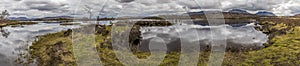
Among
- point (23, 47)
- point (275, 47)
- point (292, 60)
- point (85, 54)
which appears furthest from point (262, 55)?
point (23, 47)

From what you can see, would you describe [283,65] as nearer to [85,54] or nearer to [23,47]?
[85,54]

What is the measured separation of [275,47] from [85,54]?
16439 mm

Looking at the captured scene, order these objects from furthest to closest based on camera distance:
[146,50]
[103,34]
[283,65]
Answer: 1. [103,34]
2. [146,50]
3. [283,65]

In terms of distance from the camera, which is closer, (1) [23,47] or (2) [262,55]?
(2) [262,55]

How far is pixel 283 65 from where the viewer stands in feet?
75.0

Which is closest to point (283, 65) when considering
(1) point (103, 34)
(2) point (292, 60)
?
(2) point (292, 60)

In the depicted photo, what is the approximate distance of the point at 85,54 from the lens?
26328mm

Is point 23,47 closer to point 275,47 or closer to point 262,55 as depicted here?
point 262,55


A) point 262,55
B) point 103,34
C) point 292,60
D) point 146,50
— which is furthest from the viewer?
point 103,34

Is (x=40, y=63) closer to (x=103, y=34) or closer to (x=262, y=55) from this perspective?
(x=103, y=34)

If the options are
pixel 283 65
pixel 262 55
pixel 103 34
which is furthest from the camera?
pixel 103 34

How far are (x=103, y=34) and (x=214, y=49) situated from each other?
492 inches

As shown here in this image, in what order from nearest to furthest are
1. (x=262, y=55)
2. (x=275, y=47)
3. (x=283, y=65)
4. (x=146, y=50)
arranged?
(x=283, y=65), (x=262, y=55), (x=146, y=50), (x=275, y=47)

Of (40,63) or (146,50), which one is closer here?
(40,63)
